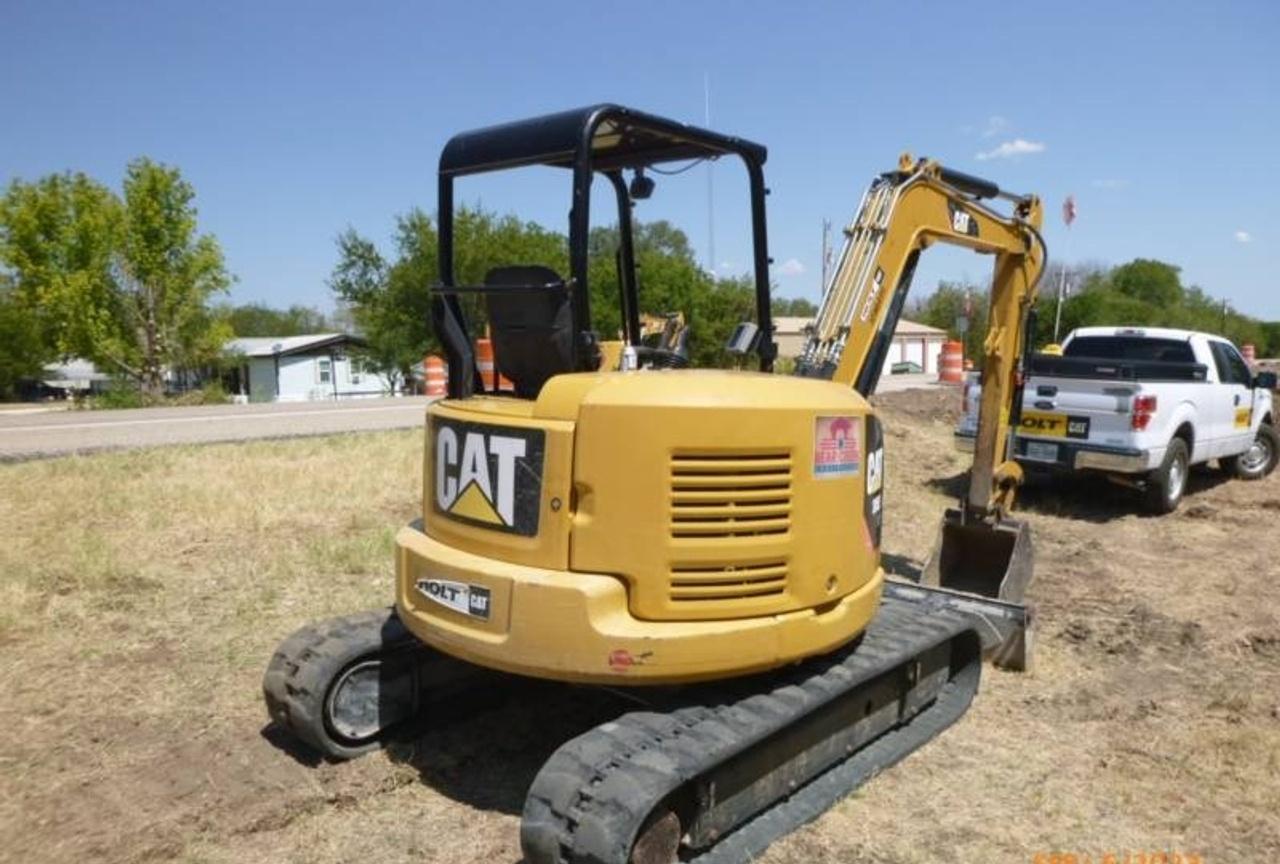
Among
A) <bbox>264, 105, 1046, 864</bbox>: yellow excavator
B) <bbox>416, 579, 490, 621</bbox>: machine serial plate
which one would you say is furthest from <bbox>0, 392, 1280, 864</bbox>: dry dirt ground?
<bbox>416, 579, 490, 621</bbox>: machine serial plate

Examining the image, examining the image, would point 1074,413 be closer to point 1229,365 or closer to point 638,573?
point 1229,365

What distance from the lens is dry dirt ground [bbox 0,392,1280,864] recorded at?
3744 mm

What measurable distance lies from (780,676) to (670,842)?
90cm

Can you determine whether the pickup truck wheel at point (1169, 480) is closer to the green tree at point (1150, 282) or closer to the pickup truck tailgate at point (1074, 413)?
the pickup truck tailgate at point (1074, 413)

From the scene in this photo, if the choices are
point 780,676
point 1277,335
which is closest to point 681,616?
point 780,676

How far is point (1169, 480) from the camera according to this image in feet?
33.0

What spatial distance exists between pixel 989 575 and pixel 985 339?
1.64 metres

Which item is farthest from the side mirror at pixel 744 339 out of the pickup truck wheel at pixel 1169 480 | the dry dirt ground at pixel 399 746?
the pickup truck wheel at pixel 1169 480

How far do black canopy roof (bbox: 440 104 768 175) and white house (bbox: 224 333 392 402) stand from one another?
2235 inches

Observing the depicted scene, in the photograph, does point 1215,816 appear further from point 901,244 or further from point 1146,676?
point 901,244

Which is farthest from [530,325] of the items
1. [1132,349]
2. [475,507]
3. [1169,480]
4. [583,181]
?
[1132,349]

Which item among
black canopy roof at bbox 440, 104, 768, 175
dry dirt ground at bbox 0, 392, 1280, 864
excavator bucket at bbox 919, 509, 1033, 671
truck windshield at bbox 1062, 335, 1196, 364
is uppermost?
black canopy roof at bbox 440, 104, 768, 175

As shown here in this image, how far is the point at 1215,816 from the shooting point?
391cm

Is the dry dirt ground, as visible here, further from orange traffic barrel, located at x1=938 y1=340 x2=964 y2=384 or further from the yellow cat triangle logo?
orange traffic barrel, located at x1=938 y1=340 x2=964 y2=384
